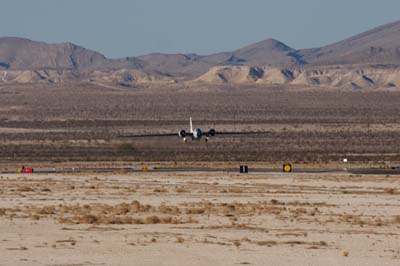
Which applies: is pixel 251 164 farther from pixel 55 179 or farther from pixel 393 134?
pixel 393 134

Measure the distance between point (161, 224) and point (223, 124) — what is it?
129 meters

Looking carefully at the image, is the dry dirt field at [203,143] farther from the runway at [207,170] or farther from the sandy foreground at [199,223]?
the sandy foreground at [199,223]

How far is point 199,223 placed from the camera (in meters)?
48.6

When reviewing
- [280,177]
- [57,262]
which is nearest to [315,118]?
[280,177]

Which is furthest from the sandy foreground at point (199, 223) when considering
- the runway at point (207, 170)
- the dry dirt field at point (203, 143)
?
the dry dirt field at point (203, 143)

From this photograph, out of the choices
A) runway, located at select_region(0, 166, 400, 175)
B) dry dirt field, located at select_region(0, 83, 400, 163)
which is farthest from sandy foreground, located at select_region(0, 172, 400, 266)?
dry dirt field, located at select_region(0, 83, 400, 163)

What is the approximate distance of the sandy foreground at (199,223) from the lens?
123ft

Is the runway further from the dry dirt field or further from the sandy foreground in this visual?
the dry dirt field

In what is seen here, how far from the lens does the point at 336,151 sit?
131 metres

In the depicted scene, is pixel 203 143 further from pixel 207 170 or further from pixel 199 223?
pixel 199 223

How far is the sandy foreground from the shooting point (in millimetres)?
37625

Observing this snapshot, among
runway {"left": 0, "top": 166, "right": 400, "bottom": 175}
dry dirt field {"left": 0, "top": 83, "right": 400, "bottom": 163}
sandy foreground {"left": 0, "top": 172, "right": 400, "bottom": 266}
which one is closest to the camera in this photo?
sandy foreground {"left": 0, "top": 172, "right": 400, "bottom": 266}

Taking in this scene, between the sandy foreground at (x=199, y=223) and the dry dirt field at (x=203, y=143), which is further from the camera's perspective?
the dry dirt field at (x=203, y=143)

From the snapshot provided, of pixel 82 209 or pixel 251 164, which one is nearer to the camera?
pixel 82 209
